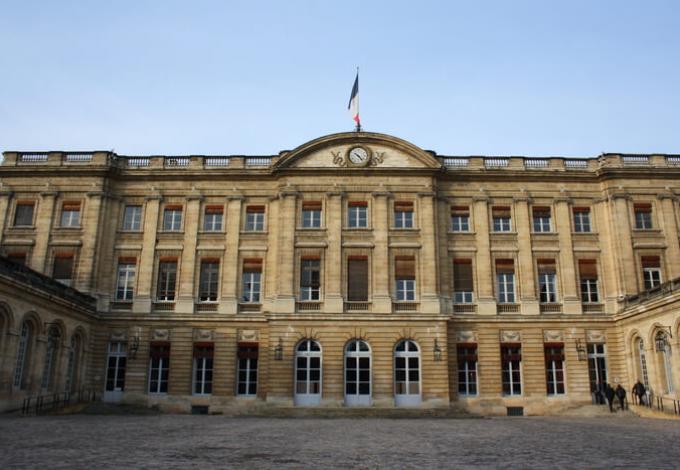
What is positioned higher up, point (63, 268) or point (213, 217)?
point (213, 217)

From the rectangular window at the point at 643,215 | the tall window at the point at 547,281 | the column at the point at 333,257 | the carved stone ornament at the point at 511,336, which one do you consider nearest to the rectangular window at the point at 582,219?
the rectangular window at the point at 643,215

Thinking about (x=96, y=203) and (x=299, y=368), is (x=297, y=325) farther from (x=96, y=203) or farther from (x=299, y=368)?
(x=96, y=203)

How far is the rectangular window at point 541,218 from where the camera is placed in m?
31.1

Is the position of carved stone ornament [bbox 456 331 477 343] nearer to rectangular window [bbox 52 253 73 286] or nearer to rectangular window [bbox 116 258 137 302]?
rectangular window [bbox 116 258 137 302]

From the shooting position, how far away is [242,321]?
2955 cm

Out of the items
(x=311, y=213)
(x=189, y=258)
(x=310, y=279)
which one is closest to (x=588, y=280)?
(x=310, y=279)

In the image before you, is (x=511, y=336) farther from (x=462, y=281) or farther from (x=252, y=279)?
(x=252, y=279)

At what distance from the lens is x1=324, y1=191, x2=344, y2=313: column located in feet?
94.9

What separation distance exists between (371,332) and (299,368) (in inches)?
145

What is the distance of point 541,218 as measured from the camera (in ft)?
102

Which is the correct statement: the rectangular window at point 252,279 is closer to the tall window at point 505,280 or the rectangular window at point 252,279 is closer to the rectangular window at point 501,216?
the tall window at point 505,280

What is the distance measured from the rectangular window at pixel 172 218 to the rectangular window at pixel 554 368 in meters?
19.0

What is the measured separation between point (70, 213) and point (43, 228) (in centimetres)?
145

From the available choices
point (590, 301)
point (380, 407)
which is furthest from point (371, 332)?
point (590, 301)
